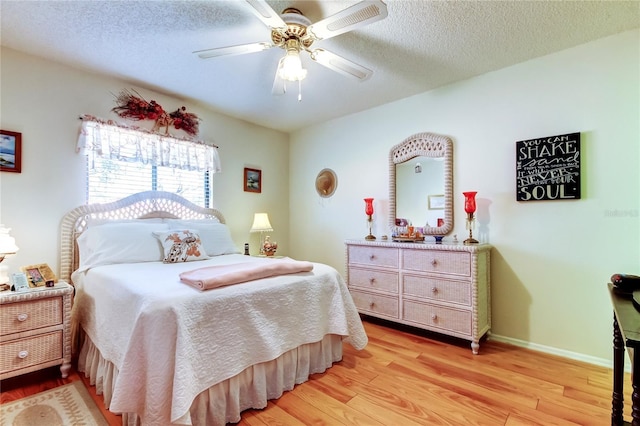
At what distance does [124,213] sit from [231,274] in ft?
5.96

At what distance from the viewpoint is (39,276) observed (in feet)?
6.96

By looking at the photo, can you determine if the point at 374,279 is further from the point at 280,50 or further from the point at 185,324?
the point at 280,50

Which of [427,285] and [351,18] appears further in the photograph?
[427,285]

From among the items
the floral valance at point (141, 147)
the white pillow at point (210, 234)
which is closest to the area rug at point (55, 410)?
the white pillow at point (210, 234)

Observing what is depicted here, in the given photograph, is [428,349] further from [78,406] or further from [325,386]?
[78,406]

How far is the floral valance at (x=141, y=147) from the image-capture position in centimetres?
271

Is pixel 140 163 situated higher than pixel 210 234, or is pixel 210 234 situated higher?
pixel 140 163

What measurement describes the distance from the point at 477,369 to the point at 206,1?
10.1 feet

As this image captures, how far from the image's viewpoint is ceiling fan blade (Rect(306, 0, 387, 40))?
4.78 ft

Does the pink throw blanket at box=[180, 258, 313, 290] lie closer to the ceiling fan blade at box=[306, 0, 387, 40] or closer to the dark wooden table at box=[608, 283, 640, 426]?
the ceiling fan blade at box=[306, 0, 387, 40]

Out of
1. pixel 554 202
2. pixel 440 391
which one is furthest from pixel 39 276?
pixel 554 202

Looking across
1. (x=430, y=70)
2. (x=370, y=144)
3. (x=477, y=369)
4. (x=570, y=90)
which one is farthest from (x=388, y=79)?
(x=477, y=369)

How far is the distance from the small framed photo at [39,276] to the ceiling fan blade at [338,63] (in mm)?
2422

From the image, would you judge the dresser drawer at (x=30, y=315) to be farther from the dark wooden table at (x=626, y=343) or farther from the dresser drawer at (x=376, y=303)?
the dark wooden table at (x=626, y=343)
